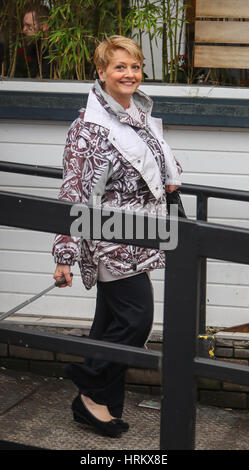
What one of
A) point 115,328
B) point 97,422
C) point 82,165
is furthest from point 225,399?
point 82,165

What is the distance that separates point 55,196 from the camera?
4.79 m

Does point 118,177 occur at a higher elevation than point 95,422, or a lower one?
higher

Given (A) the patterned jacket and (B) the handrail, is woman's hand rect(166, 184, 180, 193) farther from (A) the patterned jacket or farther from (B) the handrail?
(B) the handrail

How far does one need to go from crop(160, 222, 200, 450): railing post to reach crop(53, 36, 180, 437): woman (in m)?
0.95

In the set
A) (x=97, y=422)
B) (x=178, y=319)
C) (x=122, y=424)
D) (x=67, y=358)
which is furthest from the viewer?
(x=67, y=358)

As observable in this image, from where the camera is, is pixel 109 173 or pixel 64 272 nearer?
pixel 64 272

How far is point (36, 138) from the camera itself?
473cm

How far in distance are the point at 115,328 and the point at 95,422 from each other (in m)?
0.49

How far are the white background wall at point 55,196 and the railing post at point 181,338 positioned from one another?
2.27 meters

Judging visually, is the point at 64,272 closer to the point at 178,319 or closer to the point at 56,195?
the point at 178,319

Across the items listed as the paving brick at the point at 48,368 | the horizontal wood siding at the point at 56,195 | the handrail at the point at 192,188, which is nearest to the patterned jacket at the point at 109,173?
the handrail at the point at 192,188

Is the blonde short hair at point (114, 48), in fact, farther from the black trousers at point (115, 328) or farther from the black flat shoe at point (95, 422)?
the black flat shoe at point (95, 422)

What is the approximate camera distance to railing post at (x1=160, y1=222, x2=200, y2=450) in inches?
93.0
